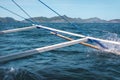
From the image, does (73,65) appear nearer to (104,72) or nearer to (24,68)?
(104,72)

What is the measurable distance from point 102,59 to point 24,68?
14.6 feet

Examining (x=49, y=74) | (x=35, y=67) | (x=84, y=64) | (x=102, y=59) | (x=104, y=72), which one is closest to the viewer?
(x=49, y=74)

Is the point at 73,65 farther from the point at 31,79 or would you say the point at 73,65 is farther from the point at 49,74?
the point at 31,79

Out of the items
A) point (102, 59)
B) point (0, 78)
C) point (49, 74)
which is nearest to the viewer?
point (0, 78)

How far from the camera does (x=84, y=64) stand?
33.1 ft

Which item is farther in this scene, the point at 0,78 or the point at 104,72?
the point at 104,72

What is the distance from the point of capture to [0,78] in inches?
286

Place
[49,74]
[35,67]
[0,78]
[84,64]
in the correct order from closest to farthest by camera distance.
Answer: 1. [0,78]
2. [49,74]
3. [35,67]
4. [84,64]

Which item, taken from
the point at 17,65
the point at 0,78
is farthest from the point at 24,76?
the point at 17,65

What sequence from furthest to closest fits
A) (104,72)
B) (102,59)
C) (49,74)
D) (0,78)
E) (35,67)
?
(102,59) → (35,67) → (104,72) → (49,74) → (0,78)

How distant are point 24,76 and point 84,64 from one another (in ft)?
11.6

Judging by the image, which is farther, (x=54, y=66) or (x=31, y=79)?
(x=54, y=66)

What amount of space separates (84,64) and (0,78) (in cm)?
Result: 436

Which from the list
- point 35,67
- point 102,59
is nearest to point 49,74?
point 35,67
